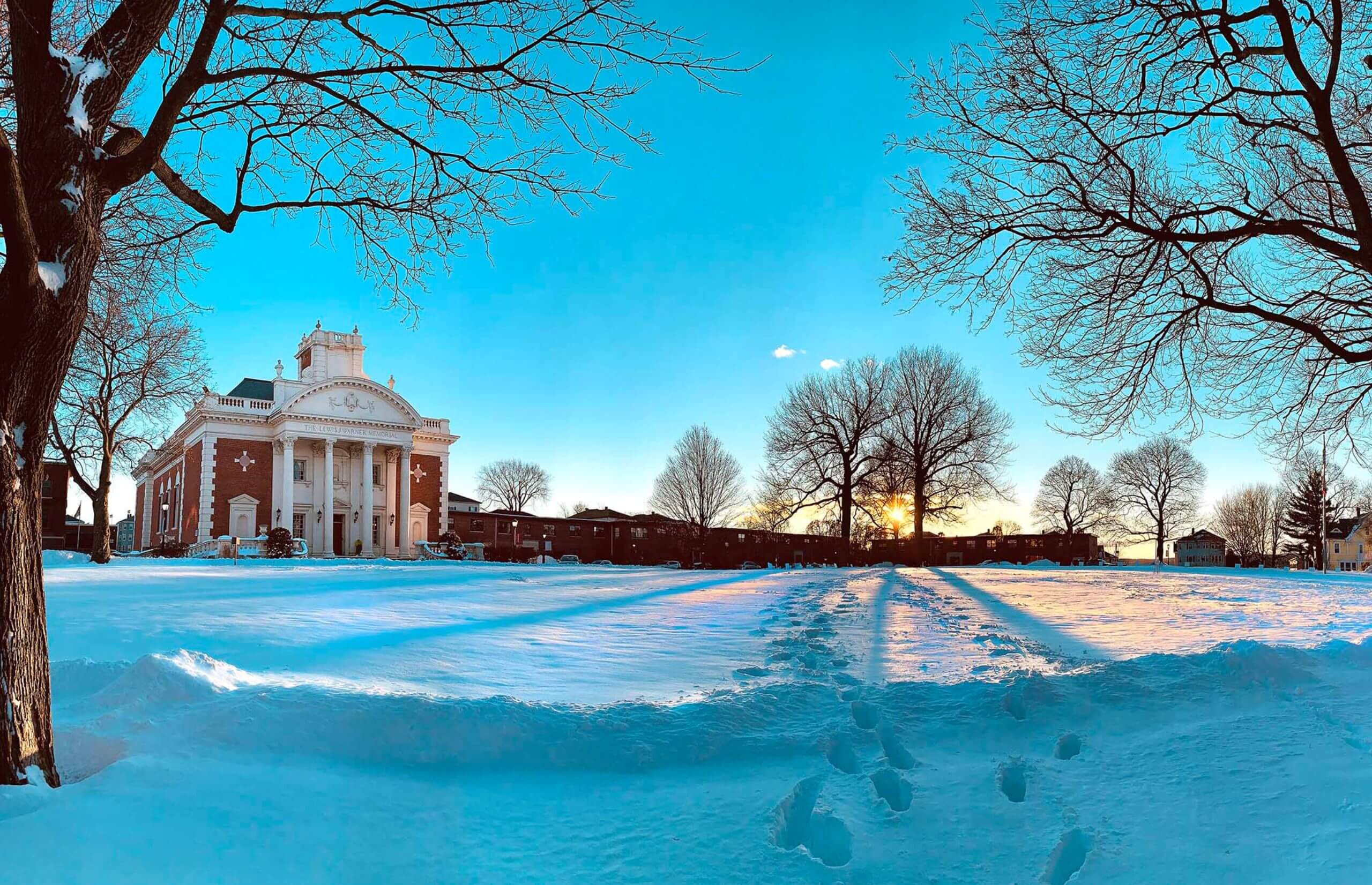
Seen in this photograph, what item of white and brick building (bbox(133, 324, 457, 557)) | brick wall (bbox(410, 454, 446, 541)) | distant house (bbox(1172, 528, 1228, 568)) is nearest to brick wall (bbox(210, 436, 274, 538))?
white and brick building (bbox(133, 324, 457, 557))

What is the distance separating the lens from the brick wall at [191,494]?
4691cm

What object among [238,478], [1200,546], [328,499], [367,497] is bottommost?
[1200,546]

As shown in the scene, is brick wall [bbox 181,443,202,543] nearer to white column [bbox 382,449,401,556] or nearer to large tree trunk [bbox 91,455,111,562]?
white column [bbox 382,449,401,556]

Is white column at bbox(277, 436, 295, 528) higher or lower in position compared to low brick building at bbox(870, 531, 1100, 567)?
higher

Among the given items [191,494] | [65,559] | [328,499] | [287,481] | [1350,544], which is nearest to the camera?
[65,559]

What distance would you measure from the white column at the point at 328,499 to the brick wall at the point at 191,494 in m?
6.23

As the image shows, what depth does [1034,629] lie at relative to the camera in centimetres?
896

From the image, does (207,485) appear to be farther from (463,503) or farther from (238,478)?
(463,503)

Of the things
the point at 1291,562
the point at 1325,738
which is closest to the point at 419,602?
the point at 1325,738

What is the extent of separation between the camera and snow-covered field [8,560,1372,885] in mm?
3461

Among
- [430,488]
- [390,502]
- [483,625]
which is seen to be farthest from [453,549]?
[483,625]

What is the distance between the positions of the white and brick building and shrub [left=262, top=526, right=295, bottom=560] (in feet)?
17.2

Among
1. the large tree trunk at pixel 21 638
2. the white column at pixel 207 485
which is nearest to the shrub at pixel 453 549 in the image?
the white column at pixel 207 485

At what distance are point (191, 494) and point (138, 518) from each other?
27.6 meters
